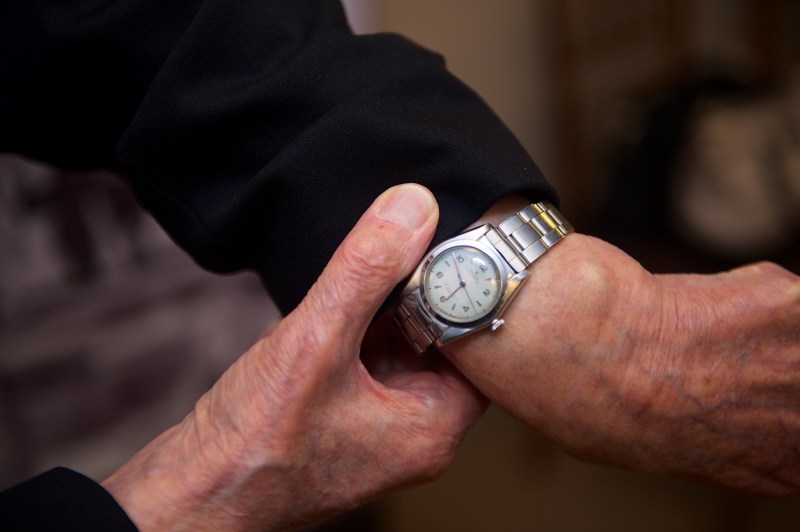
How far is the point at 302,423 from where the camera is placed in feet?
1.92

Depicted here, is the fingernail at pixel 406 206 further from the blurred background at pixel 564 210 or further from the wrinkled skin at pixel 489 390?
the blurred background at pixel 564 210

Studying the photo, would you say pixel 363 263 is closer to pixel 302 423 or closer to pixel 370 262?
pixel 370 262

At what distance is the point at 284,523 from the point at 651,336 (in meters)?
0.39

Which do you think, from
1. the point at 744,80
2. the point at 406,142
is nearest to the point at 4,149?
the point at 406,142

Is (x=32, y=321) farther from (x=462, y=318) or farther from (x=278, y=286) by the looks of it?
(x=462, y=318)

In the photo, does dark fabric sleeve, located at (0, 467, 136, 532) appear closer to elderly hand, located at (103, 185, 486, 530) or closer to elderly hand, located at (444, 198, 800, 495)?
elderly hand, located at (103, 185, 486, 530)

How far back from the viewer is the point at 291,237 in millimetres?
656

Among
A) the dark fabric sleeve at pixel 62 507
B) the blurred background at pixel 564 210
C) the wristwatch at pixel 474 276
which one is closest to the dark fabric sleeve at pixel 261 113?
the wristwatch at pixel 474 276

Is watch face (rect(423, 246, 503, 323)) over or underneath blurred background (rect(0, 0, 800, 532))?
over

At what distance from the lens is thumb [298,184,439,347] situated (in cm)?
58

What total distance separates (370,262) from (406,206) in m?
0.06

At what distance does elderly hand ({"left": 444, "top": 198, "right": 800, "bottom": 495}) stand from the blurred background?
0.99 m

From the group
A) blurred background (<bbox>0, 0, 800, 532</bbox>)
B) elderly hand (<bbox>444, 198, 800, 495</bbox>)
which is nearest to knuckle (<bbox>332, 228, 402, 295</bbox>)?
elderly hand (<bbox>444, 198, 800, 495</bbox>)

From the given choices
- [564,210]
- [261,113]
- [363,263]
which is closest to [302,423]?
[363,263]
